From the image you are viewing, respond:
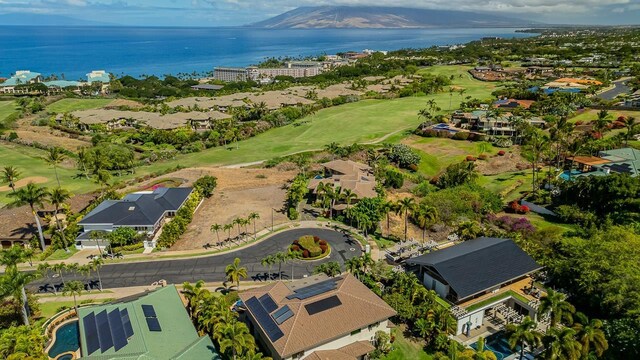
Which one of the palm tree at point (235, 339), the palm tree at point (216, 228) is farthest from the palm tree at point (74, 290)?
the palm tree at point (235, 339)

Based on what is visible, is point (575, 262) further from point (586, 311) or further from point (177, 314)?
point (177, 314)

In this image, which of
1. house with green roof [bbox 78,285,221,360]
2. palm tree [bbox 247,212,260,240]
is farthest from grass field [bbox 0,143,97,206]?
house with green roof [bbox 78,285,221,360]

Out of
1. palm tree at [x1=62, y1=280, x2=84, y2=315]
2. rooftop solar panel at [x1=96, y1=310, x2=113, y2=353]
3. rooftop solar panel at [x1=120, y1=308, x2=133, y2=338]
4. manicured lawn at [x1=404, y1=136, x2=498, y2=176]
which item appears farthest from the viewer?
manicured lawn at [x1=404, y1=136, x2=498, y2=176]

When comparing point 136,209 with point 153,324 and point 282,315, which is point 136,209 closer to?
point 153,324

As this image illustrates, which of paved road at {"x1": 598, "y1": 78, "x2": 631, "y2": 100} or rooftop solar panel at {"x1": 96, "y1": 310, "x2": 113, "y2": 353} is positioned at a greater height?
paved road at {"x1": 598, "y1": 78, "x2": 631, "y2": 100}

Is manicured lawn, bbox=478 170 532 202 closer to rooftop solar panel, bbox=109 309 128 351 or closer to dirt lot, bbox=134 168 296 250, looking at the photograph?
dirt lot, bbox=134 168 296 250

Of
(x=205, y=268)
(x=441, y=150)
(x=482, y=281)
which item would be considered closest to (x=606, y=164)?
(x=441, y=150)
